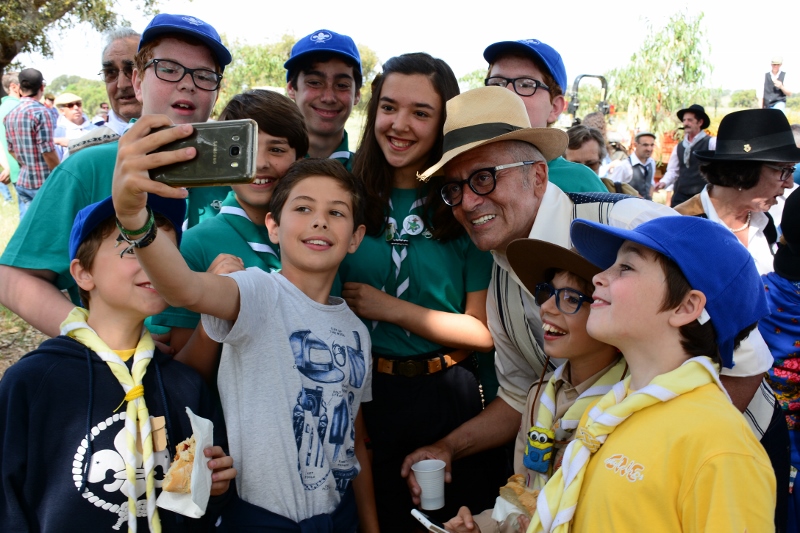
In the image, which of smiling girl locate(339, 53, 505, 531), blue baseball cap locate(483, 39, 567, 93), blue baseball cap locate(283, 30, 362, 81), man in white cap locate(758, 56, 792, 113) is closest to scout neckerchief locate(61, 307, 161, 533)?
smiling girl locate(339, 53, 505, 531)

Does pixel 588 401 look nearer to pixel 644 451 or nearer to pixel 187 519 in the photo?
pixel 644 451

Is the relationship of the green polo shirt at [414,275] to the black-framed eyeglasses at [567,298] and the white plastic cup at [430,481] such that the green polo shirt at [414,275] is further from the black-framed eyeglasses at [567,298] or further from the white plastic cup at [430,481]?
the black-framed eyeglasses at [567,298]

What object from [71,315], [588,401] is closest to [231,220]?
[71,315]

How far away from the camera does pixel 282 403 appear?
2266 millimetres

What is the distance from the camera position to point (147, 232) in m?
1.71

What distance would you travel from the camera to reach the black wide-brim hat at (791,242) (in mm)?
2961

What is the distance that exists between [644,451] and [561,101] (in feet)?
10.7

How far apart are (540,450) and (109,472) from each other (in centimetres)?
143

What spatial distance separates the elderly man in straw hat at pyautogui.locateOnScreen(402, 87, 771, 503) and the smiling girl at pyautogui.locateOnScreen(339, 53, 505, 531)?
0.52ft

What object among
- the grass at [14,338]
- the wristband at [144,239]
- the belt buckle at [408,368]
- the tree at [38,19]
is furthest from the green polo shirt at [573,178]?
the tree at [38,19]

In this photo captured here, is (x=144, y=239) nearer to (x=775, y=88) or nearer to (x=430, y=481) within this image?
(x=430, y=481)

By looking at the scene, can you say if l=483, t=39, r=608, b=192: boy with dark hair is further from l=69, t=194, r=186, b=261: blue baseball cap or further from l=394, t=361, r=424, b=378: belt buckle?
l=69, t=194, r=186, b=261: blue baseball cap

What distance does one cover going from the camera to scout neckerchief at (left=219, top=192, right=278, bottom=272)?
2.70 metres

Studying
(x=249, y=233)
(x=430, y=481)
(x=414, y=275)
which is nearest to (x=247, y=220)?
(x=249, y=233)
